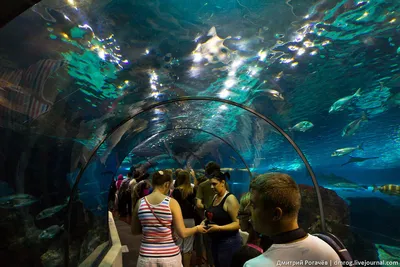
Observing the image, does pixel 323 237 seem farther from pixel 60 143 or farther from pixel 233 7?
pixel 60 143

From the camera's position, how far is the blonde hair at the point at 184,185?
572cm

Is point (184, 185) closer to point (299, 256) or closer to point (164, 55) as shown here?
point (164, 55)

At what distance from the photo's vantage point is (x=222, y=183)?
13.8ft

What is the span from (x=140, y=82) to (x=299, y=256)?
17.5 ft

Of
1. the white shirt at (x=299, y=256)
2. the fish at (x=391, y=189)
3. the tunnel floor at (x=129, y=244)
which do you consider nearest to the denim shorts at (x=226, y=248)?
the white shirt at (x=299, y=256)

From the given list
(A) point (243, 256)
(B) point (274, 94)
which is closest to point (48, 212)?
(A) point (243, 256)

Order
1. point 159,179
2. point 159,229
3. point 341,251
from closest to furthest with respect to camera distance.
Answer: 1. point 341,251
2. point 159,229
3. point 159,179

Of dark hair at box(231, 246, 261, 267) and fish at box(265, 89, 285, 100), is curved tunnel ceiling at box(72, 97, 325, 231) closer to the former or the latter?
fish at box(265, 89, 285, 100)

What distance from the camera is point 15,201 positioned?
506 cm

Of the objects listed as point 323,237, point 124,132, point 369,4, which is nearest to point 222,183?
point 323,237

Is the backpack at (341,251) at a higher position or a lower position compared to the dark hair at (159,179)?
lower

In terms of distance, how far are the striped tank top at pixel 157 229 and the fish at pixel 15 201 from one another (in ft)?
11.0

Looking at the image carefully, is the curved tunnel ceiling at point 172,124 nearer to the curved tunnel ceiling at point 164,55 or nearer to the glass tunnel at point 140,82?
the glass tunnel at point 140,82

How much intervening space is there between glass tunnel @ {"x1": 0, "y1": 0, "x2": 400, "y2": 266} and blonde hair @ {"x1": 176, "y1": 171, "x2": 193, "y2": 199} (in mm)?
2155
